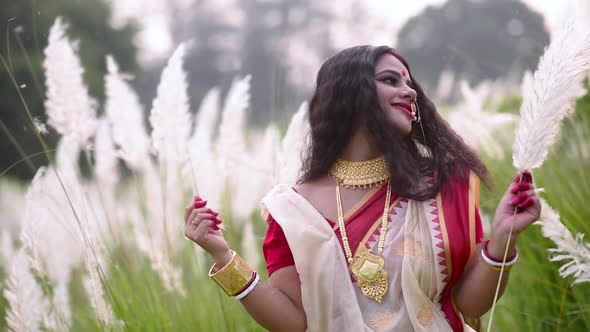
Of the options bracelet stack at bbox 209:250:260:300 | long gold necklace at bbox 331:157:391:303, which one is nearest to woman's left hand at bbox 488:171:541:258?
long gold necklace at bbox 331:157:391:303

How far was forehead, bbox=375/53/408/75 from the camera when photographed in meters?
2.43

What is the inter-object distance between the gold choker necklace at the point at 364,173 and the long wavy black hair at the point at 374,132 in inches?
2.6

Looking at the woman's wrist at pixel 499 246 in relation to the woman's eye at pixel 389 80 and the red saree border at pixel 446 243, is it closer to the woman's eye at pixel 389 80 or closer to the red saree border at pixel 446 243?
the red saree border at pixel 446 243

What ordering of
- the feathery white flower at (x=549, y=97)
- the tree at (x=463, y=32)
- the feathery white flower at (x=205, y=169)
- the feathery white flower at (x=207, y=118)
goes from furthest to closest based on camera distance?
the tree at (x=463, y=32) → the feathery white flower at (x=207, y=118) → the feathery white flower at (x=205, y=169) → the feathery white flower at (x=549, y=97)

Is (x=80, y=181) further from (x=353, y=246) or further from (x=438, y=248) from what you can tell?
(x=438, y=248)

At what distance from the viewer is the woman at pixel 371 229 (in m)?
2.22

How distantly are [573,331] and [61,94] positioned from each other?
7.36 ft

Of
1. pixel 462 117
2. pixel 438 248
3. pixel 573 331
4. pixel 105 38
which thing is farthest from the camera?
pixel 105 38

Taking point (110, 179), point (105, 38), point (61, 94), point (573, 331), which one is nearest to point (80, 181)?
point (61, 94)

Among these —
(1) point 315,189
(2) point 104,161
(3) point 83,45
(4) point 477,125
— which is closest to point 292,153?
(1) point 315,189

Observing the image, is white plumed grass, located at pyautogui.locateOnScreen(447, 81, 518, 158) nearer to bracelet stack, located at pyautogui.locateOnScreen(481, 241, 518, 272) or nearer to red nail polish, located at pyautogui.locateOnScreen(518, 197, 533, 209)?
bracelet stack, located at pyautogui.locateOnScreen(481, 241, 518, 272)

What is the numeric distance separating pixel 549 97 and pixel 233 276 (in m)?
1.05

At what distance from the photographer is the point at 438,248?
222cm

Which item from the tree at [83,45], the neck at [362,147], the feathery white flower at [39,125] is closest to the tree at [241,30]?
the tree at [83,45]
